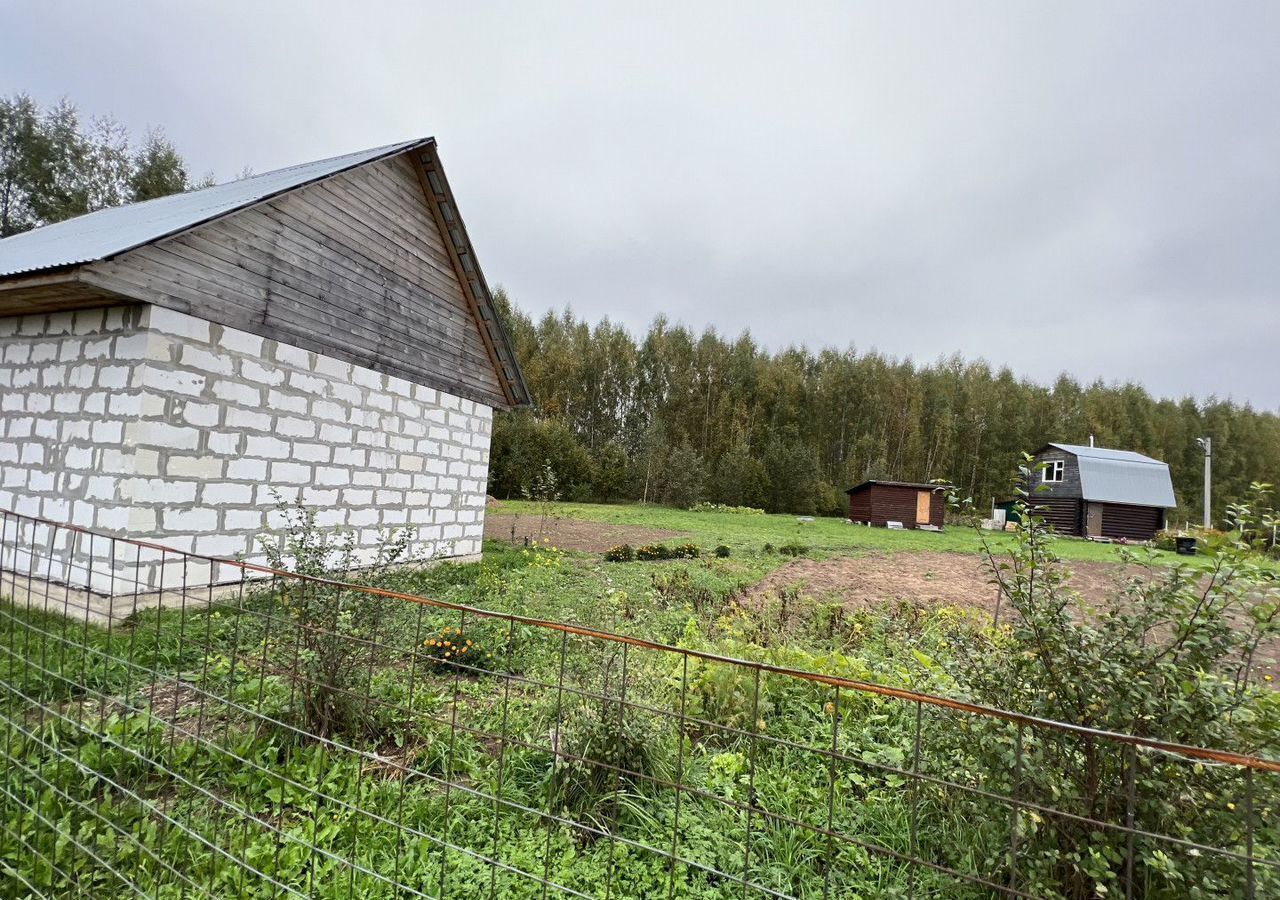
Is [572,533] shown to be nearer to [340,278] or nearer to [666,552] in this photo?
[666,552]

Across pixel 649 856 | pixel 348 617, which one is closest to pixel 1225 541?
pixel 649 856

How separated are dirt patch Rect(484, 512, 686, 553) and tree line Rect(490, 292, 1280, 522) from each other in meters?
18.3

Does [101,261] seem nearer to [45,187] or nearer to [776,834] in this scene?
[776,834]

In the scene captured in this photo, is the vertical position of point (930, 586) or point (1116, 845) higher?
point (1116, 845)

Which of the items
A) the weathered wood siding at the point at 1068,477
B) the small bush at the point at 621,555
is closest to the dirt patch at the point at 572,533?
the small bush at the point at 621,555

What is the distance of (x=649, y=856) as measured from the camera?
257cm

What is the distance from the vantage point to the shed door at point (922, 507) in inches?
1067

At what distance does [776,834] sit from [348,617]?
2627 millimetres

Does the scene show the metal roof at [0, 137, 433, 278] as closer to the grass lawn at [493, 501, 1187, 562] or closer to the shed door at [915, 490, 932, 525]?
the grass lawn at [493, 501, 1187, 562]

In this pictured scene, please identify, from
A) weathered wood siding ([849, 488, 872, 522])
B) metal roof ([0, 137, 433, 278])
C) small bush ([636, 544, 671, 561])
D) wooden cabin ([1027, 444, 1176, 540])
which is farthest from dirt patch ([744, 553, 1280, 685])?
wooden cabin ([1027, 444, 1176, 540])

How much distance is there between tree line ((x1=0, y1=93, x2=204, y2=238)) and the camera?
25.6 metres

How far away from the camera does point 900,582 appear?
10891mm

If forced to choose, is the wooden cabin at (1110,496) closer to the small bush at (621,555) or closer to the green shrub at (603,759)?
the small bush at (621,555)

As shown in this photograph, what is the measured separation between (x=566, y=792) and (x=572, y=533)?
14037 millimetres
